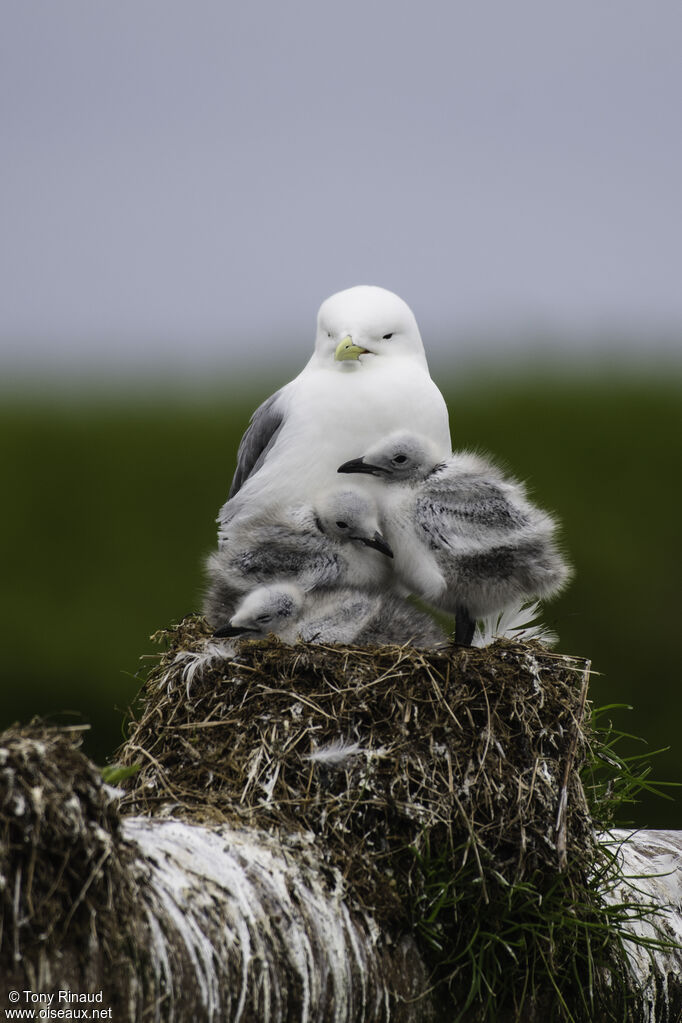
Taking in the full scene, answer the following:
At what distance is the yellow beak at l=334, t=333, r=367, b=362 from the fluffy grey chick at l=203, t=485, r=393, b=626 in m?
0.45

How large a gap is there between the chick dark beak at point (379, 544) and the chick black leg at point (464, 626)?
328mm

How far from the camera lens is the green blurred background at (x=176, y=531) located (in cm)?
672

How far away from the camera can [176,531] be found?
6.83 metres

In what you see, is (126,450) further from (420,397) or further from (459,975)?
(459,975)

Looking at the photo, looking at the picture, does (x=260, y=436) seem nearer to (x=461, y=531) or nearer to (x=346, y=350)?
(x=346, y=350)

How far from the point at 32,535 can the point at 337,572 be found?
3.05 m

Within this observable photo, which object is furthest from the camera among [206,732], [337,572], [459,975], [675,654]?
[675,654]

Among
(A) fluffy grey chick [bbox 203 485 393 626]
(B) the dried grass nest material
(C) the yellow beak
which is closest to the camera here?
(B) the dried grass nest material

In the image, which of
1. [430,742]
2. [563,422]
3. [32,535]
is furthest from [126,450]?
[430,742]

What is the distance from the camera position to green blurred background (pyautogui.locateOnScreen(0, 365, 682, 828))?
6.72 m

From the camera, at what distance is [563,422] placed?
7121 millimetres

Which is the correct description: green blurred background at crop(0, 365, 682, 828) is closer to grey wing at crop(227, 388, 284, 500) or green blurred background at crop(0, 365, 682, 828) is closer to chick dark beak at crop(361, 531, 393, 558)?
grey wing at crop(227, 388, 284, 500)

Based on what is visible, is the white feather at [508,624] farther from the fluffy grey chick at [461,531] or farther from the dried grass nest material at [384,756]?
the dried grass nest material at [384,756]

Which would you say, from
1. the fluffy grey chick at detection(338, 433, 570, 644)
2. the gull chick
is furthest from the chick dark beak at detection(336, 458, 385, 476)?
the gull chick
